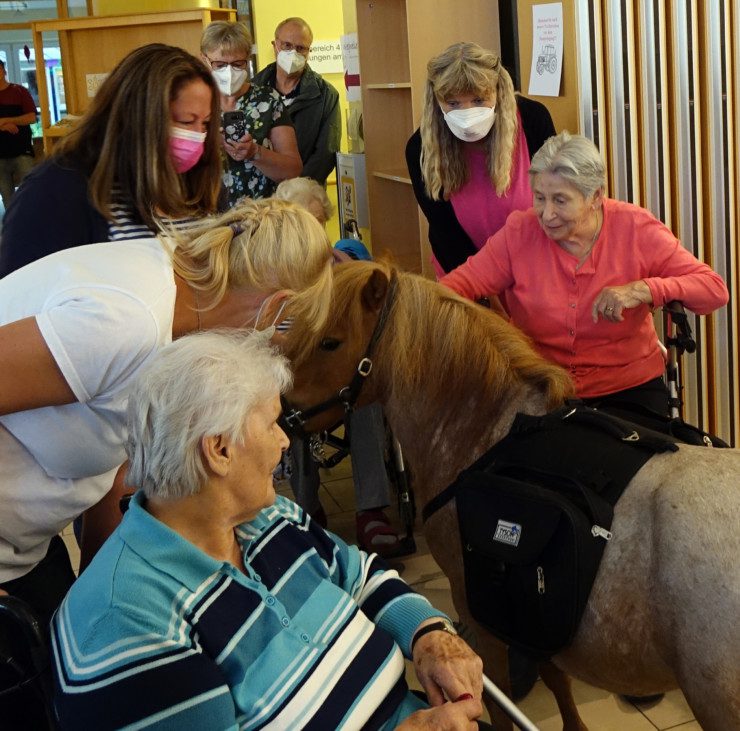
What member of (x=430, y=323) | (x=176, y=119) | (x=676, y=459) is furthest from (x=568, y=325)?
(x=176, y=119)

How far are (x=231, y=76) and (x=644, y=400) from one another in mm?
2541

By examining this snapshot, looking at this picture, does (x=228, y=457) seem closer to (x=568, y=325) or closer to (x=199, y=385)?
(x=199, y=385)

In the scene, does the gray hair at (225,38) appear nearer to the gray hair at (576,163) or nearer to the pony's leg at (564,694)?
the gray hair at (576,163)

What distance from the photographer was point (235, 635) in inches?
50.1

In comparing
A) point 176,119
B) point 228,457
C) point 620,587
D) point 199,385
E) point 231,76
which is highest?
point 231,76

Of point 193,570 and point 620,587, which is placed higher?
point 193,570

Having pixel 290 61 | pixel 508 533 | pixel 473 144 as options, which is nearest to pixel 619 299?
pixel 508 533

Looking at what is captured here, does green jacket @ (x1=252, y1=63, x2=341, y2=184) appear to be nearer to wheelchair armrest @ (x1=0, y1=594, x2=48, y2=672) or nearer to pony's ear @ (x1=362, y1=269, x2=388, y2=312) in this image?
pony's ear @ (x1=362, y1=269, x2=388, y2=312)

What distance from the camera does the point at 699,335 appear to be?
341 centimetres

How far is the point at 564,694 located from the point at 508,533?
29.0 inches

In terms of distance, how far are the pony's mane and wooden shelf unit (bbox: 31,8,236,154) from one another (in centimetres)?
439

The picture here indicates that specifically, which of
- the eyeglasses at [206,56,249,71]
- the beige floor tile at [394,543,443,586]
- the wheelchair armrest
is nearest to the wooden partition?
the beige floor tile at [394,543,443,586]

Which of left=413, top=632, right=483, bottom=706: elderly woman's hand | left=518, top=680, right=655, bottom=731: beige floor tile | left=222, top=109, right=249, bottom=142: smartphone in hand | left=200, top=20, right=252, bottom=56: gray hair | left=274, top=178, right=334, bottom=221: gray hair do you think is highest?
left=200, top=20, right=252, bottom=56: gray hair

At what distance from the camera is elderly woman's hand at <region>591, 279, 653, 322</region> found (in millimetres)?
2273
